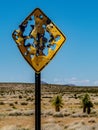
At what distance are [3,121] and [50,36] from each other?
109ft

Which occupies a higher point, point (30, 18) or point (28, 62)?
point (30, 18)

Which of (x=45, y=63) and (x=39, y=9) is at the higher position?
(x=39, y=9)

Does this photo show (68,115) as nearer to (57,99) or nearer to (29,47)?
(57,99)

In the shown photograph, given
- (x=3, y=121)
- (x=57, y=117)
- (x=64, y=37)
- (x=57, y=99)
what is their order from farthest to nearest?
1. (x=57, y=99)
2. (x=57, y=117)
3. (x=3, y=121)
4. (x=64, y=37)

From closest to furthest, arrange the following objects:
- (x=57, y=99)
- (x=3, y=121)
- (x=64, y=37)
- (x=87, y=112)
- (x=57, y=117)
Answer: (x=64, y=37), (x=3, y=121), (x=57, y=117), (x=87, y=112), (x=57, y=99)

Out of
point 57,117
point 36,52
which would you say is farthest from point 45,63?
point 57,117

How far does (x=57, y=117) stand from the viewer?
141 feet

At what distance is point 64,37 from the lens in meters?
5.36

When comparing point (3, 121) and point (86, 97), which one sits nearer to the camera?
point (3, 121)

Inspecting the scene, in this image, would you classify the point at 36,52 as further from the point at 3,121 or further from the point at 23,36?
the point at 3,121

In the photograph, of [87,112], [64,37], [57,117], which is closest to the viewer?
[64,37]

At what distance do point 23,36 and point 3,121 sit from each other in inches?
1303

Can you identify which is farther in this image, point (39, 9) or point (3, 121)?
point (3, 121)

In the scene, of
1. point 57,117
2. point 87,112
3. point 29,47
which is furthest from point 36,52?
point 87,112
